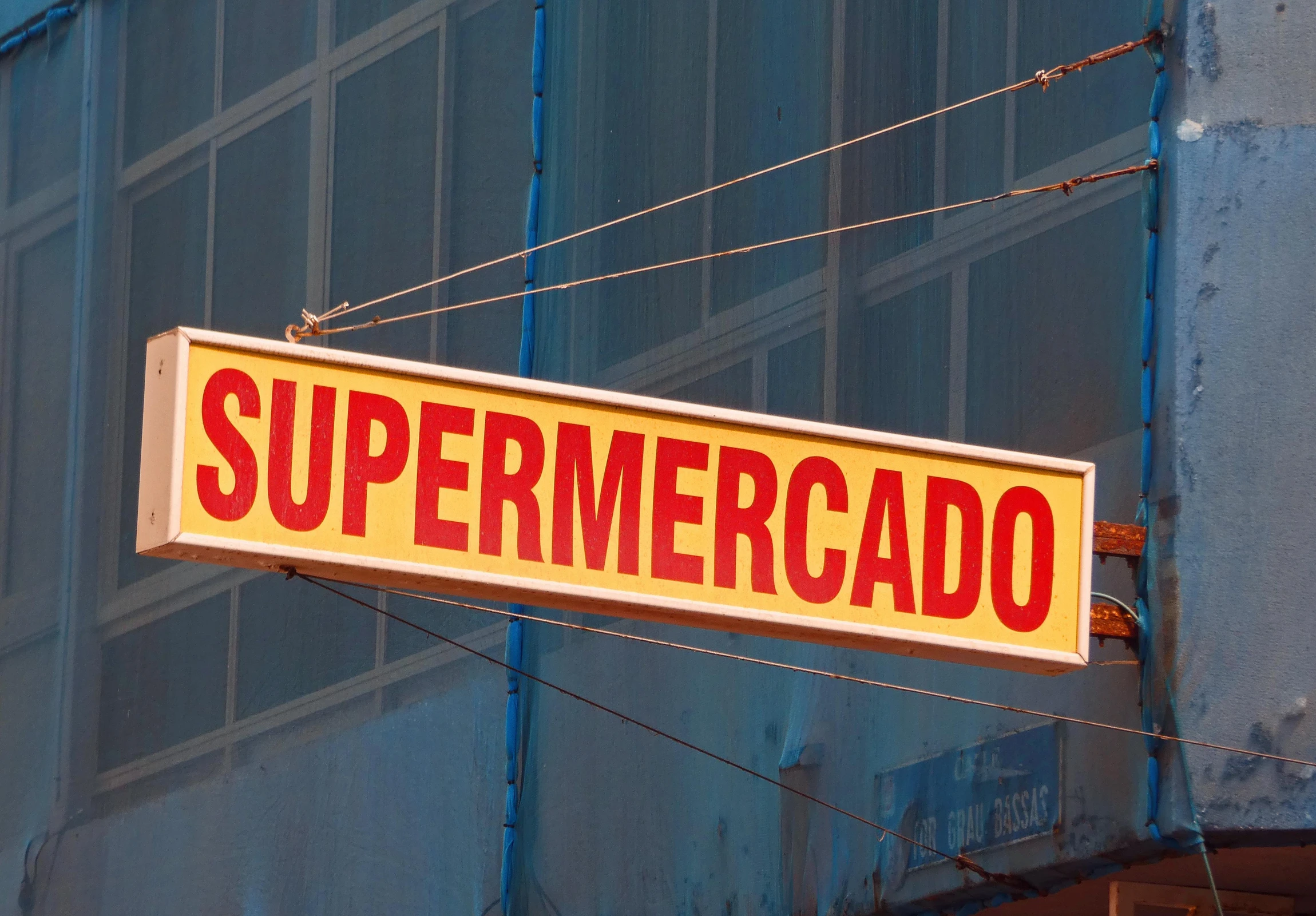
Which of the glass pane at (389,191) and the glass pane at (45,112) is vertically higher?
the glass pane at (45,112)

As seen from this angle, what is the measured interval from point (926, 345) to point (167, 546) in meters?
3.29

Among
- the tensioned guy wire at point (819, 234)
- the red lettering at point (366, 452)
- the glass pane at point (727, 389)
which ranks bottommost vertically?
the red lettering at point (366, 452)

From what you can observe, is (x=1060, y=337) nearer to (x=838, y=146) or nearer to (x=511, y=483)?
(x=838, y=146)

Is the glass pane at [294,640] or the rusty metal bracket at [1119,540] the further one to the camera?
the glass pane at [294,640]

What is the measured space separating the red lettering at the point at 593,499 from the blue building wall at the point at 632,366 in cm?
182

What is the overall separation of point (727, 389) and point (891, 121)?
4.12ft

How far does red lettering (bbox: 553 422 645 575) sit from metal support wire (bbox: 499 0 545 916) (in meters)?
3.48

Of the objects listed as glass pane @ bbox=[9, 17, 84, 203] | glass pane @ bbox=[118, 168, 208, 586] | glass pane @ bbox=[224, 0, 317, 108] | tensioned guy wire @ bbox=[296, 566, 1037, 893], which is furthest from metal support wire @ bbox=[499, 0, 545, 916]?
glass pane @ bbox=[9, 17, 84, 203]

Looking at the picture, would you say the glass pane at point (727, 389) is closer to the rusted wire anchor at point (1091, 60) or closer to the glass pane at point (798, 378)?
the glass pane at point (798, 378)

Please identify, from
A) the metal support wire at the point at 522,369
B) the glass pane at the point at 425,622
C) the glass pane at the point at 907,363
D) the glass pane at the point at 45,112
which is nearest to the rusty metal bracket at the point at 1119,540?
the glass pane at the point at 907,363

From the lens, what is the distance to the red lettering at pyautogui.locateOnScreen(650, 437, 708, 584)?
18.9 feet

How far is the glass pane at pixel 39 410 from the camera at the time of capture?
12.8 metres

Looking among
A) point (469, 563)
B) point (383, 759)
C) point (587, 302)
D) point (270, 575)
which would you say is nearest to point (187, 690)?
point (270, 575)

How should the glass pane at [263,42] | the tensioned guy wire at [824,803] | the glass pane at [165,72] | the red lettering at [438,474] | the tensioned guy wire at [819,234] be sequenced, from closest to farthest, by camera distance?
the red lettering at [438,474] → the tensioned guy wire at [819,234] → the tensioned guy wire at [824,803] → the glass pane at [263,42] → the glass pane at [165,72]
